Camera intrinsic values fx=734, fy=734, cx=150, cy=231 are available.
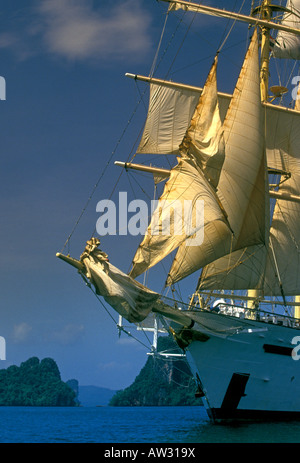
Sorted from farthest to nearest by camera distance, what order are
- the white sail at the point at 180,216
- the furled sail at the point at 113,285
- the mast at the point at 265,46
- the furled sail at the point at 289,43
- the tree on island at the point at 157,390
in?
the tree on island at the point at 157,390, the furled sail at the point at 289,43, the mast at the point at 265,46, the white sail at the point at 180,216, the furled sail at the point at 113,285

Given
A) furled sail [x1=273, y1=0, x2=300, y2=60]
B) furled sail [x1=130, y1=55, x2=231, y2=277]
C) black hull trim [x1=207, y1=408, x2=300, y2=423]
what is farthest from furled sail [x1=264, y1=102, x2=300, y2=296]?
furled sail [x1=130, y1=55, x2=231, y2=277]

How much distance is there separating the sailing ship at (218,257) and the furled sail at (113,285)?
0.15 feet

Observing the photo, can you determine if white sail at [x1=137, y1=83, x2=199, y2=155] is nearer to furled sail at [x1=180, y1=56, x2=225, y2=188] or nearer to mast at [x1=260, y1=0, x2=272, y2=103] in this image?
mast at [x1=260, y1=0, x2=272, y2=103]

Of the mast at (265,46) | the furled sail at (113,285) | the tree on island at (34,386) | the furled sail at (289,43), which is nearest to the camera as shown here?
the furled sail at (113,285)

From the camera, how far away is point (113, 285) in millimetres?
31422

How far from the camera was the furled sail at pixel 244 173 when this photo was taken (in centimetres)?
3850

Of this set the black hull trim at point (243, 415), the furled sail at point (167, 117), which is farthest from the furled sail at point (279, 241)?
the black hull trim at point (243, 415)

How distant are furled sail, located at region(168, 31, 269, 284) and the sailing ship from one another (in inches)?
2.1

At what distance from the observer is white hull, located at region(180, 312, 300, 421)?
1497 inches

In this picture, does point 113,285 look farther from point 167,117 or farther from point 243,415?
point 167,117

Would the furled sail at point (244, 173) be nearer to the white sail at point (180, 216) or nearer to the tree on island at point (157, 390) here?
the white sail at point (180, 216)
